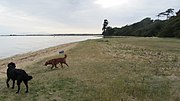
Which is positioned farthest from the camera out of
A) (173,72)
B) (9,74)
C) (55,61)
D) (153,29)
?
(153,29)

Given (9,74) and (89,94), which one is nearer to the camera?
(89,94)

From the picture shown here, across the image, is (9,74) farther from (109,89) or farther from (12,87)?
(109,89)

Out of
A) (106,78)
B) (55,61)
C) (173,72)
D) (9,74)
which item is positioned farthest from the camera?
(55,61)

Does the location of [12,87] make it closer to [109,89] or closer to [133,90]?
[109,89]

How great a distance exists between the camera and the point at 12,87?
1026cm

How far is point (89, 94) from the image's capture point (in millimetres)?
8859

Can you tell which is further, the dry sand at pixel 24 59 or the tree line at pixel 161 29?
the tree line at pixel 161 29

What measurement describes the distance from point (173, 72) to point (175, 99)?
16.2ft

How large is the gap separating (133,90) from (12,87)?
4.21 m

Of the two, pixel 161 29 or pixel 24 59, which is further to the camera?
pixel 161 29

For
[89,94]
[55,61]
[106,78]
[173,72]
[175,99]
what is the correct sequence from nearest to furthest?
[175,99]
[89,94]
[106,78]
[173,72]
[55,61]

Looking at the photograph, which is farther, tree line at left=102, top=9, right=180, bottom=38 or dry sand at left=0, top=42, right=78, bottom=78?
tree line at left=102, top=9, right=180, bottom=38

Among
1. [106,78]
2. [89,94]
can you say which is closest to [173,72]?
[106,78]

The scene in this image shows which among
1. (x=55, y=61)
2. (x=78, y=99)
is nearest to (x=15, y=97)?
(x=78, y=99)
